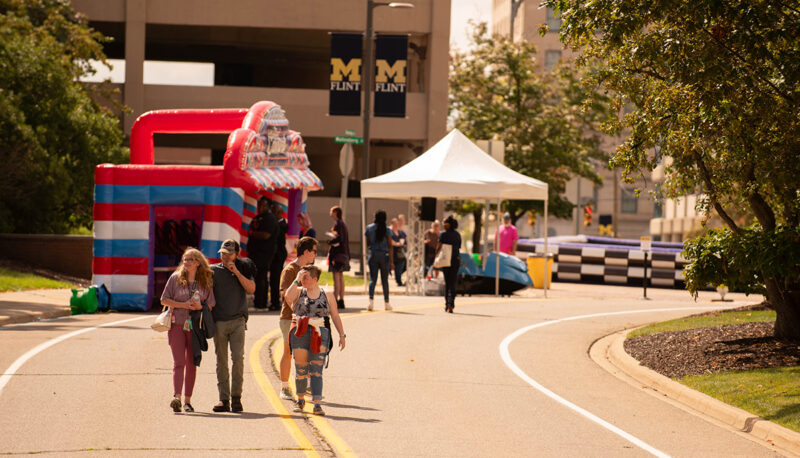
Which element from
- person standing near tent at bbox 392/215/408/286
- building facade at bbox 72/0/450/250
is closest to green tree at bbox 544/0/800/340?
person standing near tent at bbox 392/215/408/286

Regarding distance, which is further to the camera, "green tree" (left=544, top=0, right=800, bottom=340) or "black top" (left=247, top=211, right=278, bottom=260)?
"black top" (left=247, top=211, right=278, bottom=260)

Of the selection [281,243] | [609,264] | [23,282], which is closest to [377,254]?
[281,243]

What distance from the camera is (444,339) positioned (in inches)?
701

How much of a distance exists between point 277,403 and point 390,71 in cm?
2803

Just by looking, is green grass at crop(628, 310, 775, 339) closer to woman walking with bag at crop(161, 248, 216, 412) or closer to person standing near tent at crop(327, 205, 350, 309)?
person standing near tent at crop(327, 205, 350, 309)

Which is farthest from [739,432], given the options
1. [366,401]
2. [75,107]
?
[75,107]

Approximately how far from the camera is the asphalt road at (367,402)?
9281mm

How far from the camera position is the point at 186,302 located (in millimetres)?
10477

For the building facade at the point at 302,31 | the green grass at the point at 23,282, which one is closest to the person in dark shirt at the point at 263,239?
the green grass at the point at 23,282

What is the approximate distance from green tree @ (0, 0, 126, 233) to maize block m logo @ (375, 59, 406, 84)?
8.91m

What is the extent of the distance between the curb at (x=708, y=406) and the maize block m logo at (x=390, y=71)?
22.3 metres

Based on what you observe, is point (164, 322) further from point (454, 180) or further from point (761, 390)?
point (454, 180)

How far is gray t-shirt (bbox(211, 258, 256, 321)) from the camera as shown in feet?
35.0

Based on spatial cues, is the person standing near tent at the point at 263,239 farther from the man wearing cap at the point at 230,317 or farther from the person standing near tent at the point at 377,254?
the man wearing cap at the point at 230,317
